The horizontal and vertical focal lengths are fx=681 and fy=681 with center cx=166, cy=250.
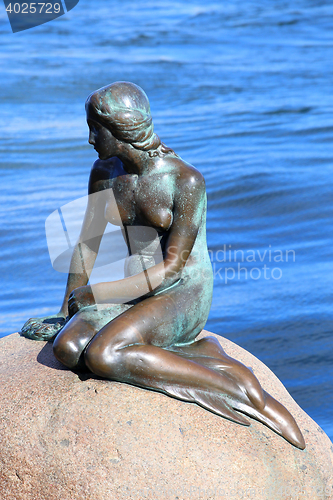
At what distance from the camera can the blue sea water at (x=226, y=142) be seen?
281 inches

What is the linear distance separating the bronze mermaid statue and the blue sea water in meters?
2.16

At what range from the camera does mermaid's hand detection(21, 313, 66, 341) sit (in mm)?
4199

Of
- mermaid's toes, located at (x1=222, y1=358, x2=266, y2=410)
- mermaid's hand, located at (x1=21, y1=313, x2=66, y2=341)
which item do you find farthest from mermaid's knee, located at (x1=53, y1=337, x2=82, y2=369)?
mermaid's toes, located at (x1=222, y1=358, x2=266, y2=410)

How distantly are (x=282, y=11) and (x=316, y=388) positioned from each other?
1738cm

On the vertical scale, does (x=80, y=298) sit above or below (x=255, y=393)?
above

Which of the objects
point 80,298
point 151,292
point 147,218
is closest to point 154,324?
point 151,292

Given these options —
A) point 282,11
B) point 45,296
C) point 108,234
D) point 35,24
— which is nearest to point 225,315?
point 45,296

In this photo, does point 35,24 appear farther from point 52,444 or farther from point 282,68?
point 52,444

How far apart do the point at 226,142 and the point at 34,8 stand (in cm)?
879

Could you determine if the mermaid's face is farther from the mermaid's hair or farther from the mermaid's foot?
the mermaid's foot

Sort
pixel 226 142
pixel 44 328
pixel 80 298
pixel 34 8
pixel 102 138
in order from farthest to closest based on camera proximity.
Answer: pixel 34 8
pixel 226 142
pixel 44 328
pixel 80 298
pixel 102 138

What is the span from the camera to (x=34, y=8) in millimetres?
18047

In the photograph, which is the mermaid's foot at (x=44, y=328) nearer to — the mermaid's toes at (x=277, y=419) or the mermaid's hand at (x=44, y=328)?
the mermaid's hand at (x=44, y=328)

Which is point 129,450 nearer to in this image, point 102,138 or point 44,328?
point 44,328
